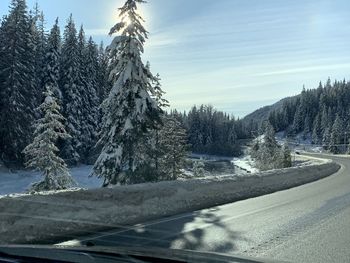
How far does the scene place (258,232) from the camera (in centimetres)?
1025

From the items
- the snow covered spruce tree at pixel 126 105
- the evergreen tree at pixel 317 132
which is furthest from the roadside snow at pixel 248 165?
the evergreen tree at pixel 317 132

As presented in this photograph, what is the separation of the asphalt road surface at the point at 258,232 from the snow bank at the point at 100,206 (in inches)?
27.3

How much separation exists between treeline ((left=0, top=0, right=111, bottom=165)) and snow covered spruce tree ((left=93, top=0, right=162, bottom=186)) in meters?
20.8

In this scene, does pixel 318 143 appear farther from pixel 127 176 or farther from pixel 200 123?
pixel 127 176

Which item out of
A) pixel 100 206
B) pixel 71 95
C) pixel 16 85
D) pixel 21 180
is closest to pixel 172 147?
pixel 21 180

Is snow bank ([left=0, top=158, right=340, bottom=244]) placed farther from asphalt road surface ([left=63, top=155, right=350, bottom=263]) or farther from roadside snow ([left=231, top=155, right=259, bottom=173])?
roadside snow ([left=231, top=155, right=259, bottom=173])

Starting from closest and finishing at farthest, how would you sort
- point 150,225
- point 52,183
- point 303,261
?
1. point 303,261
2. point 150,225
3. point 52,183

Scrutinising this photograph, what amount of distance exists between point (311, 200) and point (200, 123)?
510 feet

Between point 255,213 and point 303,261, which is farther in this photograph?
point 255,213

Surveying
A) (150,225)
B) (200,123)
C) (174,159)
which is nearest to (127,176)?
(150,225)

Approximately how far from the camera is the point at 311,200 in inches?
646

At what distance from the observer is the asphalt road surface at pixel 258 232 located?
27.9ft

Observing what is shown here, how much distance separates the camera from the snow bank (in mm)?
9609

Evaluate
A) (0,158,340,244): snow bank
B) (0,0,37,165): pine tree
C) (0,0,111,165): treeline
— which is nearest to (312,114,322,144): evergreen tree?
(0,0,111,165): treeline
